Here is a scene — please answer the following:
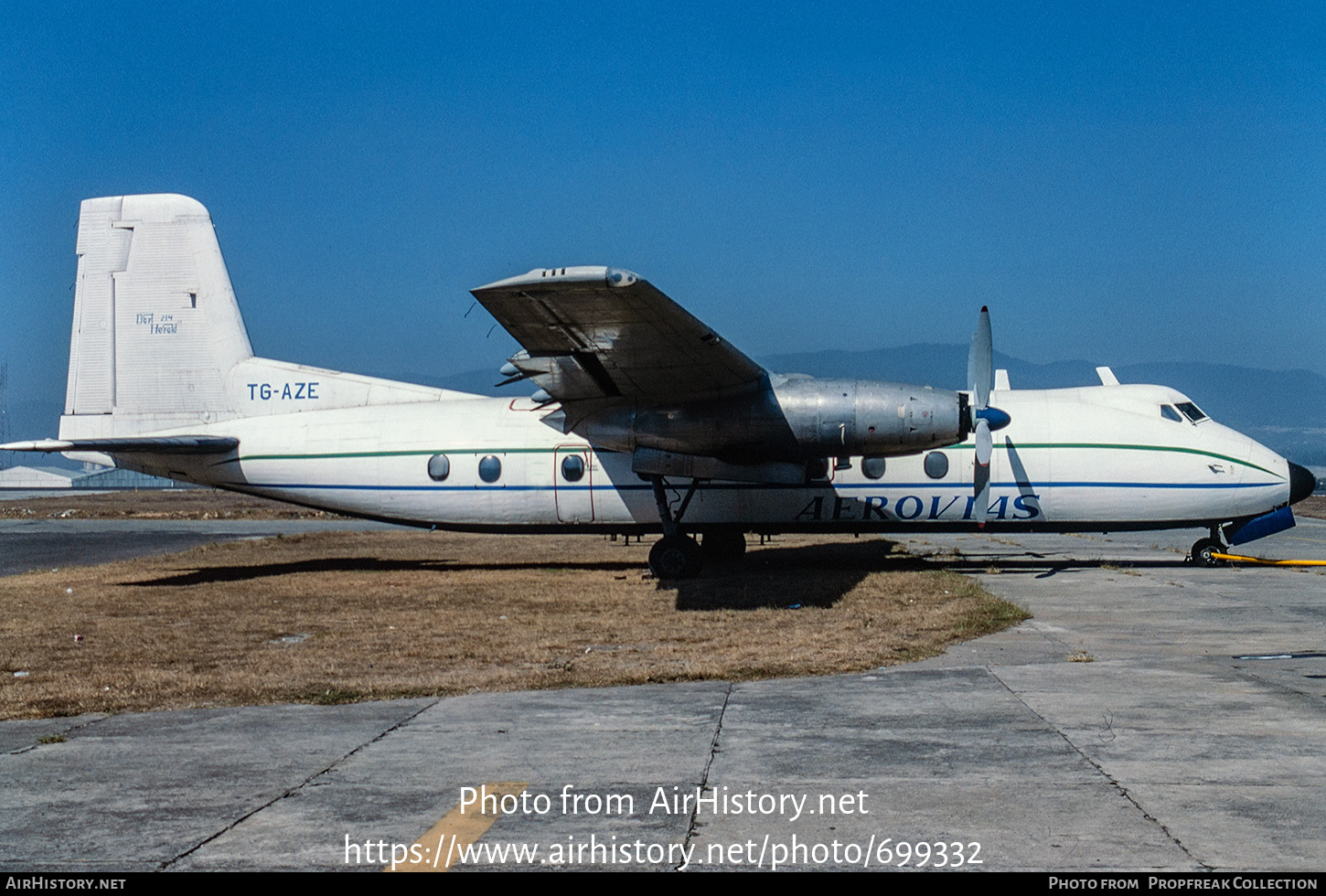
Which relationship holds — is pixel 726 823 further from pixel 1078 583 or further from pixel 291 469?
pixel 291 469

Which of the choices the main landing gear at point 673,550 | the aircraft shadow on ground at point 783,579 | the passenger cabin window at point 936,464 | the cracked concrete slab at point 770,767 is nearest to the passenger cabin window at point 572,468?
the main landing gear at point 673,550

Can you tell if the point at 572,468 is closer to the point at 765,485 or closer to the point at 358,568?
the point at 765,485

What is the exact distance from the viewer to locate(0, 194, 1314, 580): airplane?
1633cm

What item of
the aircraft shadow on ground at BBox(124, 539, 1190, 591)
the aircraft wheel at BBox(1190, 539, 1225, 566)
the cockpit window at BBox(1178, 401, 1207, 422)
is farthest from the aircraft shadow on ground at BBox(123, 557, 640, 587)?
the cockpit window at BBox(1178, 401, 1207, 422)

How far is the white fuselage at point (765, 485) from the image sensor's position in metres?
18.4

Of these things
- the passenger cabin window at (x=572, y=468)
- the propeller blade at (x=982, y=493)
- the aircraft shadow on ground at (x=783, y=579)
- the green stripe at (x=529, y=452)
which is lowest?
the aircraft shadow on ground at (x=783, y=579)

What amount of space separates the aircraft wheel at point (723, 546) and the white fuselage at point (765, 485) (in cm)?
123

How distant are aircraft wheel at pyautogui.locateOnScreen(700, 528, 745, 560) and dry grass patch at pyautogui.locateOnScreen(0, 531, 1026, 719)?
542 millimetres

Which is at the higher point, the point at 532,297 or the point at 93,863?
the point at 532,297

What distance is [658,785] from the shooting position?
6117 mm

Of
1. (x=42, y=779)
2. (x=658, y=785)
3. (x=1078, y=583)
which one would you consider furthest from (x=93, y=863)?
(x=1078, y=583)

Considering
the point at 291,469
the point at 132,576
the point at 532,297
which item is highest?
the point at 532,297

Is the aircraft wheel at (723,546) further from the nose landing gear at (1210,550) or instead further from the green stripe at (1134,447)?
the nose landing gear at (1210,550)

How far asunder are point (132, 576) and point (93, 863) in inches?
656
